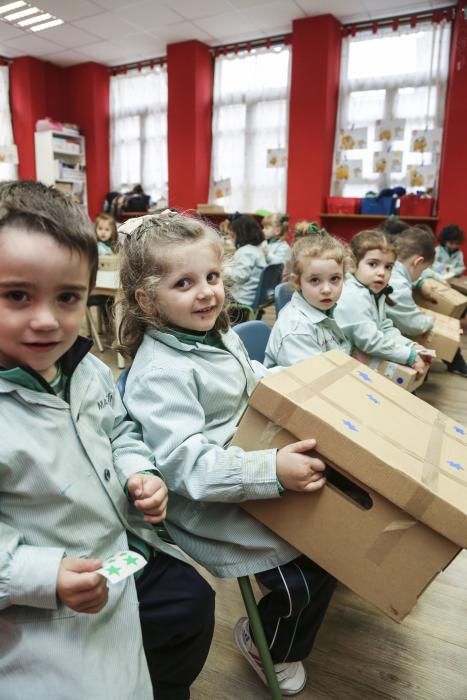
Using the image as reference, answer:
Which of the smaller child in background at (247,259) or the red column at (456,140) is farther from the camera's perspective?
the red column at (456,140)

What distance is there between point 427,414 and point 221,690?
795 millimetres

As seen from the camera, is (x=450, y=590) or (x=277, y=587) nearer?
(x=277, y=587)

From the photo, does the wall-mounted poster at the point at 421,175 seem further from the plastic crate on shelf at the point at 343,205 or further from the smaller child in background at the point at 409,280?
the smaller child in background at the point at 409,280

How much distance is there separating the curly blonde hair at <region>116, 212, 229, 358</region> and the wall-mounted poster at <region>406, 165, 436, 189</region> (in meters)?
5.55

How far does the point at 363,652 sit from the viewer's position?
4.13ft

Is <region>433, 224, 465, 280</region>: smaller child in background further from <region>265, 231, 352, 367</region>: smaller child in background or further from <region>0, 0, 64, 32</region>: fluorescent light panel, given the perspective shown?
<region>0, 0, 64, 32</region>: fluorescent light panel

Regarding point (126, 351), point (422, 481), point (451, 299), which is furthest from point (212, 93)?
point (422, 481)

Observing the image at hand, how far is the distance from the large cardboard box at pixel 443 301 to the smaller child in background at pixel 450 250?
2.14 metres

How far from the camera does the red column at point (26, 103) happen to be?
24.1 feet

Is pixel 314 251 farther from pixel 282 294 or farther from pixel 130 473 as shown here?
pixel 130 473

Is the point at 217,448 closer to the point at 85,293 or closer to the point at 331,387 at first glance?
the point at 331,387

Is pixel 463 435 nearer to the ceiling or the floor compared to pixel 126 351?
nearer to the floor

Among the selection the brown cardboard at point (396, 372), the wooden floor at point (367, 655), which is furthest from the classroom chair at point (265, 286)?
the wooden floor at point (367, 655)

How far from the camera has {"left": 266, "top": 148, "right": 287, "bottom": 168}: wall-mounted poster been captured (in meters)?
6.59
